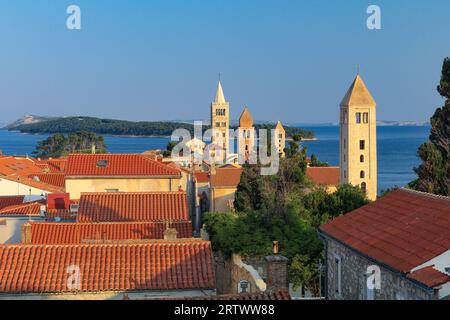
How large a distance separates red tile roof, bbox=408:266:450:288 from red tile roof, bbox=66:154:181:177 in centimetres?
2769

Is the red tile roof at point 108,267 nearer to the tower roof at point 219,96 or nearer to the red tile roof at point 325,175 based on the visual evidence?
the red tile roof at point 325,175

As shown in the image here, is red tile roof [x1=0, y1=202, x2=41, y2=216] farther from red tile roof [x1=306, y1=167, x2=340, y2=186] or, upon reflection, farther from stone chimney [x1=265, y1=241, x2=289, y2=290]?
red tile roof [x1=306, y1=167, x2=340, y2=186]

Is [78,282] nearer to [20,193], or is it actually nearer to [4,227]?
[4,227]

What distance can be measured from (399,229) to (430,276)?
3.41m

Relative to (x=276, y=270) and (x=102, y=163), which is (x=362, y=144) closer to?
(x=102, y=163)

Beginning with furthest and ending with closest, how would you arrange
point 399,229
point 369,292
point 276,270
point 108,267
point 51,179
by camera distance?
1. point 51,179
2. point 108,267
3. point 399,229
4. point 276,270
5. point 369,292

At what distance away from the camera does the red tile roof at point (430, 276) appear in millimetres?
12813

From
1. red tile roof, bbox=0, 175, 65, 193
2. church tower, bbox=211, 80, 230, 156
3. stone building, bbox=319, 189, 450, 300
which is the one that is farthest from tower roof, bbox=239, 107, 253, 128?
stone building, bbox=319, 189, 450, 300

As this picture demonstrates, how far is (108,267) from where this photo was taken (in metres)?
18.0

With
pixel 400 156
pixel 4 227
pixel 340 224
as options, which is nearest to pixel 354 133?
pixel 4 227

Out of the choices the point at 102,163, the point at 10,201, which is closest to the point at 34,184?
the point at 10,201

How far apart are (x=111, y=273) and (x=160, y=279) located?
46.0 inches

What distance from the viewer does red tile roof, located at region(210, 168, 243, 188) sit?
60.4 metres
